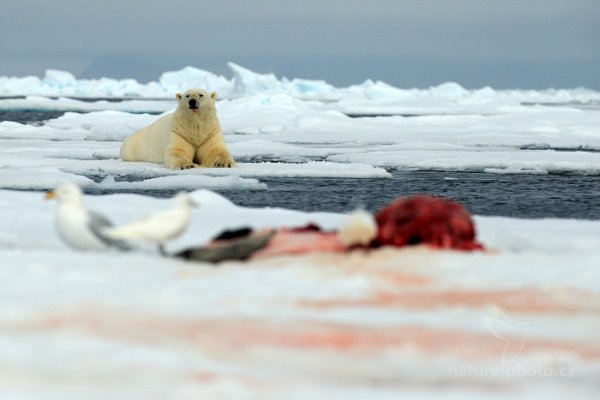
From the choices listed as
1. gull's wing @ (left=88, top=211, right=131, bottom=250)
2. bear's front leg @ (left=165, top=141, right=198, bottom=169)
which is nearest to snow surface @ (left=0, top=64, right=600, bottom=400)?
gull's wing @ (left=88, top=211, right=131, bottom=250)

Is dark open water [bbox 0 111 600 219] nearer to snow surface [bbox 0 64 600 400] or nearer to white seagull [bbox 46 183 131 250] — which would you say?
snow surface [bbox 0 64 600 400]

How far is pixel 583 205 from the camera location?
1051 cm

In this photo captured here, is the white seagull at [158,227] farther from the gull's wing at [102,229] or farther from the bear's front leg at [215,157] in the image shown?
the bear's front leg at [215,157]

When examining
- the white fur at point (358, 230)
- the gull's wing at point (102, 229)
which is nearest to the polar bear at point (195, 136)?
the gull's wing at point (102, 229)

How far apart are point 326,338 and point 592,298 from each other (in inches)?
52.7

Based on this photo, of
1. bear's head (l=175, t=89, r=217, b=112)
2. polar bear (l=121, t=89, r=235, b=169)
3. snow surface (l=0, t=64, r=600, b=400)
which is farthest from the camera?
polar bear (l=121, t=89, r=235, b=169)

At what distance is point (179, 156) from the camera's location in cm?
1313

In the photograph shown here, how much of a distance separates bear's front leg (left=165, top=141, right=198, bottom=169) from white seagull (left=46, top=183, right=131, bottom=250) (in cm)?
790

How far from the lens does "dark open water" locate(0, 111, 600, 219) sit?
10.2 metres

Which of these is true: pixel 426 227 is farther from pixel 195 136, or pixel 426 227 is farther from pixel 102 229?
pixel 195 136

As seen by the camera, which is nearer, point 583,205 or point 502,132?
point 583,205

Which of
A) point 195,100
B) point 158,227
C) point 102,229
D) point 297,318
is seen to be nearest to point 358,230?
point 158,227

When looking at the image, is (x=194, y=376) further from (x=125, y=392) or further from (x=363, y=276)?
(x=363, y=276)

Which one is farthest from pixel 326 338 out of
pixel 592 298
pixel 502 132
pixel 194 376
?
pixel 502 132
